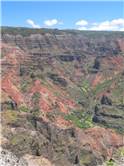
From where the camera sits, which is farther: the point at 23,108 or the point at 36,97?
the point at 36,97

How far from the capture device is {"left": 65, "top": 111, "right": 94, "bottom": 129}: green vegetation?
160 metres

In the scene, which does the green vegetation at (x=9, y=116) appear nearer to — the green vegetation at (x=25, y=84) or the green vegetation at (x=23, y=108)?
the green vegetation at (x=23, y=108)

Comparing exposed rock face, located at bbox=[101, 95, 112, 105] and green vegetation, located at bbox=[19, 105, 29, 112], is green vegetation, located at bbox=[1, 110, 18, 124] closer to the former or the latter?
green vegetation, located at bbox=[19, 105, 29, 112]

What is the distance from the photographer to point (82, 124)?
162 m

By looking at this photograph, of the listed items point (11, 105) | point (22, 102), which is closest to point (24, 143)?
point (11, 105)

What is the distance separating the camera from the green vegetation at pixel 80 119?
524ft

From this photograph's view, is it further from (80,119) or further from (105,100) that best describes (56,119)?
(105,100)

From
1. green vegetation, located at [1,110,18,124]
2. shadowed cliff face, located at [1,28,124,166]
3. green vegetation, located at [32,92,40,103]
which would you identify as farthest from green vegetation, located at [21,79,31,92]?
green vegetation, located at [1,110,18,124]

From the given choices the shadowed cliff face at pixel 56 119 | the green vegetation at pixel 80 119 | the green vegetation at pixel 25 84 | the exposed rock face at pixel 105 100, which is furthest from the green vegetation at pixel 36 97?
the exposed rock face at pixel 105 100

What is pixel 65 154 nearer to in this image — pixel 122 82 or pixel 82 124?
pixel 82 124

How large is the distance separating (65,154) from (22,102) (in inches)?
2808

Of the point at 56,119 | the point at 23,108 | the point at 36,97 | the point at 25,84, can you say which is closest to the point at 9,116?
the point at 56,119

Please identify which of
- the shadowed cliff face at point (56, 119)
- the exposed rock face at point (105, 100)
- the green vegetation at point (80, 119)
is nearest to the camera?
the shadowed cliff face at point (56, 119)

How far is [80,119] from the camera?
16962 cm
